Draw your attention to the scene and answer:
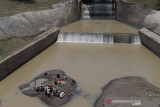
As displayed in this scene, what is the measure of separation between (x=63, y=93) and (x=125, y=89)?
590 centimetres

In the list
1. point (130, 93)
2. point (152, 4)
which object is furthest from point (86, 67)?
point (152, 4)

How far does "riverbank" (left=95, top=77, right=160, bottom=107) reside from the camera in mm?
15862

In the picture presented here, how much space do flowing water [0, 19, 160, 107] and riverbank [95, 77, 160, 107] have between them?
807mm

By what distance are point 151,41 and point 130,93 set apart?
12320 mm

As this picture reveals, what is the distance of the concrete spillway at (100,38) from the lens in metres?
30.5

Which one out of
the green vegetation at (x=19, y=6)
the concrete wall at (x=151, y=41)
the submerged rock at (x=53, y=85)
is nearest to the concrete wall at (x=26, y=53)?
the submerged rock at (x=53, y=85)

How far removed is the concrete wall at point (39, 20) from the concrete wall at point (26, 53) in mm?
3099

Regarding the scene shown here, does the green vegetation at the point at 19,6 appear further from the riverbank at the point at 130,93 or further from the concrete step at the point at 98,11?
the riverbank at the point at 130,93

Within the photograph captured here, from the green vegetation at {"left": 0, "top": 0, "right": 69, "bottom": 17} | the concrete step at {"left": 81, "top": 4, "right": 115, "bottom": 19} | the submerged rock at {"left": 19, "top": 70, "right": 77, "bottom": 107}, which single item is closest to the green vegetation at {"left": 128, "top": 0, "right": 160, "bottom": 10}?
the concrete step at {"left": 81, "top": 4, "right": 115, "bottom": 19}

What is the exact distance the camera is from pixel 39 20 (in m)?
33.6

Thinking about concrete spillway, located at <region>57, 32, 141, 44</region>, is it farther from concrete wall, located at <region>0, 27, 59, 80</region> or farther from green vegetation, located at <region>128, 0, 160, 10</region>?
green vegetation, located at <region>128, 0, 160, 10</region>

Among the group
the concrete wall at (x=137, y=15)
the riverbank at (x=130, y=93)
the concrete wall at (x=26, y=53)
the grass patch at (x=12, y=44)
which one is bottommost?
the riverbank at (x=130, y=93)

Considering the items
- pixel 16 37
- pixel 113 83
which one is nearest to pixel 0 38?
pixel 16 37

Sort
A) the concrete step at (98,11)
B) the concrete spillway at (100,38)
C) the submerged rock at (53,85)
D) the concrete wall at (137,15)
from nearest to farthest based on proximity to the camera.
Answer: the submerged rock at (53,85) < the concrete spillway at (100,38) < the concrete wall at (137,15) < the concrete step at (98,11)
